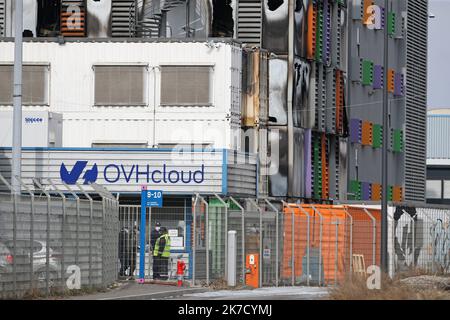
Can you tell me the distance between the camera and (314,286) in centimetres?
4353

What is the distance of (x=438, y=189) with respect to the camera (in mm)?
103312

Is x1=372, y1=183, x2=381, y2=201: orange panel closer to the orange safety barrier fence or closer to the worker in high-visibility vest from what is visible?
the orange safety barrier fence

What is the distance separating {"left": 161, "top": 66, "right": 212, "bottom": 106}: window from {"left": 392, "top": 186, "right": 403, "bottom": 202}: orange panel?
22.0m

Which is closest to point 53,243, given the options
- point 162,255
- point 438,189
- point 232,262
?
point 232,262

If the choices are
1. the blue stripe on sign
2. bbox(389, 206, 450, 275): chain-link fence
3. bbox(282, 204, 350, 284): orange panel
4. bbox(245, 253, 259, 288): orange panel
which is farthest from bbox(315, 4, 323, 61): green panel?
bbox(245, 253, 259, 288): orange panel

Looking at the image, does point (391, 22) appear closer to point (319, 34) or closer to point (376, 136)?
point (376, 136)

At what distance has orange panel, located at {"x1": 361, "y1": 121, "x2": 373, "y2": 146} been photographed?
235ft

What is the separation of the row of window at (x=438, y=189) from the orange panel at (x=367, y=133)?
3021 cm

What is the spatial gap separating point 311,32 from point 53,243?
31.5 metres

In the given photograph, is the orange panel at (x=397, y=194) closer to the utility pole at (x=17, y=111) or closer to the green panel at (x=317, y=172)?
the green panel at (x=317, y=172)

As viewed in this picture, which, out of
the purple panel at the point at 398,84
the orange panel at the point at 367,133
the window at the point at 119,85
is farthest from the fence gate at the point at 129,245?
the purple panel at the point at 398,84

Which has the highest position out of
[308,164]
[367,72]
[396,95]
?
[367,72]

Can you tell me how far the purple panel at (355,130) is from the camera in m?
69.6
